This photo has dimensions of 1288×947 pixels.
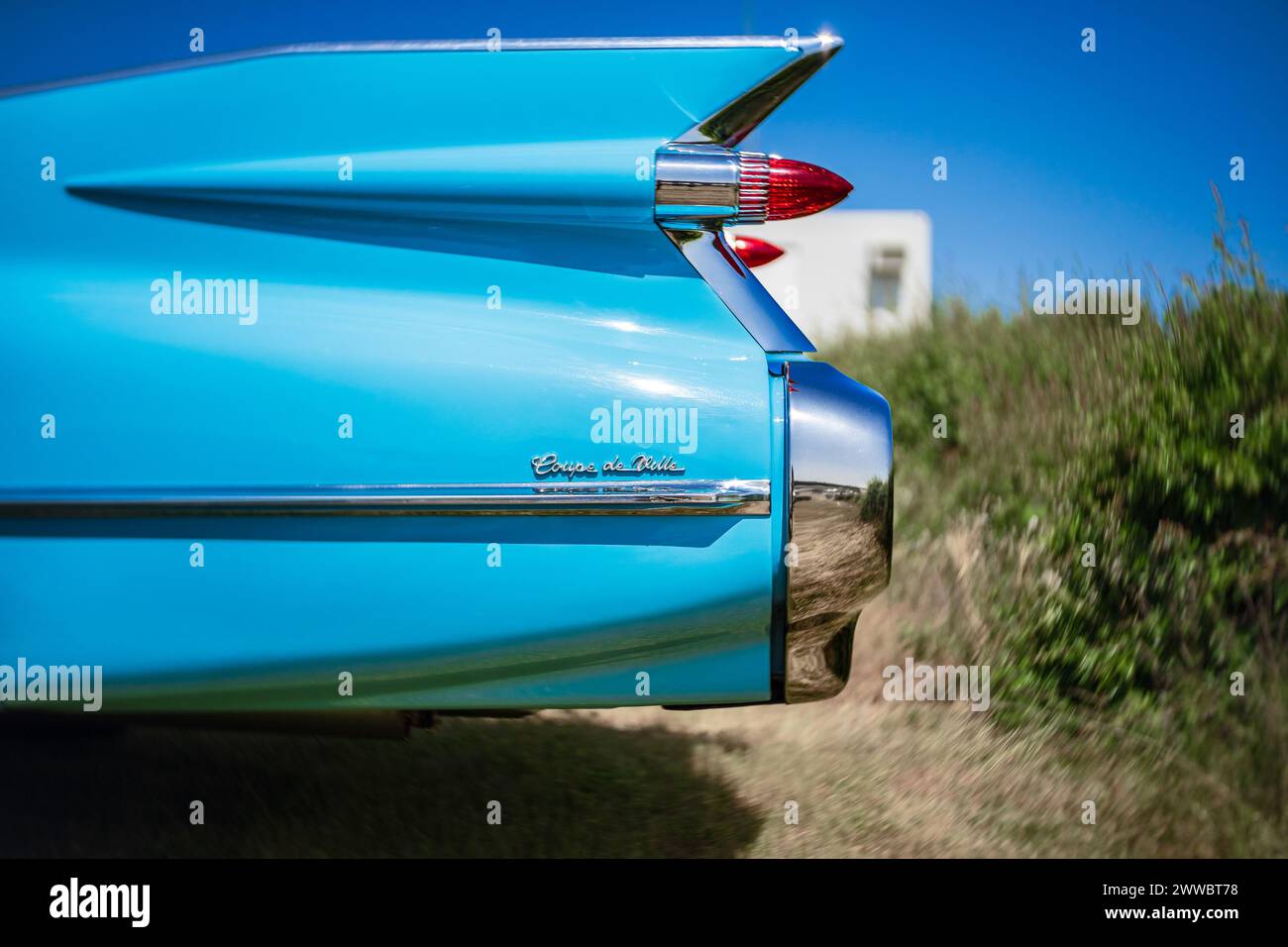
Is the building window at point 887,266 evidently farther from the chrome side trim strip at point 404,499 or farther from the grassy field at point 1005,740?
the chrome side trim strip at point 404,499

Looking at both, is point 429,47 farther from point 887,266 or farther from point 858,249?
point 887,266

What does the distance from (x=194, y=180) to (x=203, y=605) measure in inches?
30.2

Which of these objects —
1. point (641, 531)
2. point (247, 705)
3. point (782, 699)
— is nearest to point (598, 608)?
point (641, 531)

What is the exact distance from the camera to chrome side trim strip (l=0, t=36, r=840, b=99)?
5.31ft

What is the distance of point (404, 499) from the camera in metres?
1.52

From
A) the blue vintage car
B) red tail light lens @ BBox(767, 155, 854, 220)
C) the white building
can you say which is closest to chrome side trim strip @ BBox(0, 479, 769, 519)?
the blue vintage car

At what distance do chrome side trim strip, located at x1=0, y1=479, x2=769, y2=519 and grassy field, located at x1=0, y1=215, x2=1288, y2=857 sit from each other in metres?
1.09

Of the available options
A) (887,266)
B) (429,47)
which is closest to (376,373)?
(429,47)

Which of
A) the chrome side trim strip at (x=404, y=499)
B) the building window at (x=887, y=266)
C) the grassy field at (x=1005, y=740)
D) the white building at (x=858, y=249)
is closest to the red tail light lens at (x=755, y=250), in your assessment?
the chrome side trim strip at (x=404, y=499)

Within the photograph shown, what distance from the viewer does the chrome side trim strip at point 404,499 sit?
4.97 ft

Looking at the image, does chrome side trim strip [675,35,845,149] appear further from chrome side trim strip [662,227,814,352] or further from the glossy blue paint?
chrome side trim strip [662,227,814,352]

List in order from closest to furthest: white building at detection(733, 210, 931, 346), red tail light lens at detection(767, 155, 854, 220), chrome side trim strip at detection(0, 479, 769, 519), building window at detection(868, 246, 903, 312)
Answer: chrome side trim strip at detection(0, 479, 769, 519)
red tail light lens at detection(767, 155, 854, 220)
white building at detection(733, 210, 931, 346)
building window at detection(868, 246, 903, 312)

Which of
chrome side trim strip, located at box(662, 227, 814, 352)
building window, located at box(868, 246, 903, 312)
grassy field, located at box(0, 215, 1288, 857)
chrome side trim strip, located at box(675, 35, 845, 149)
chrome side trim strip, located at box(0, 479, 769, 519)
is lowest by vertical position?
grassy field, located at box(0, 215, 1288, 857)
